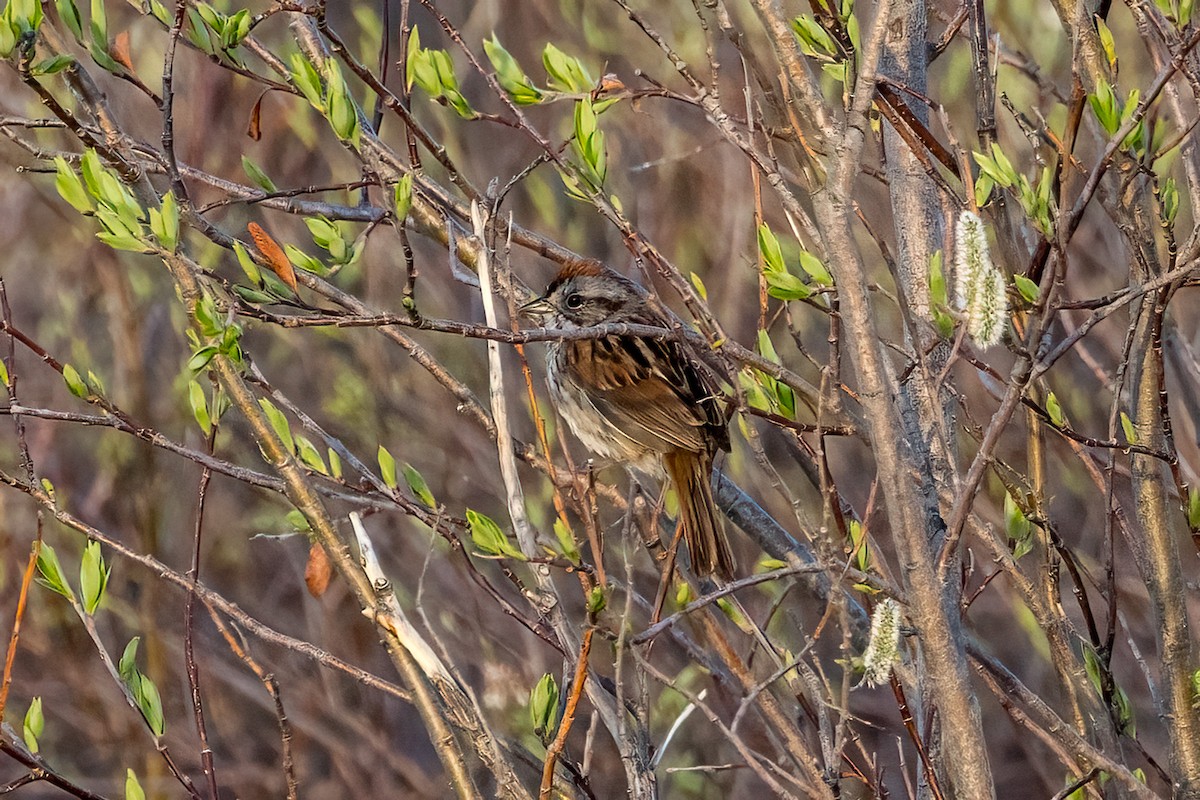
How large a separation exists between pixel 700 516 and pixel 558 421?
0.86m

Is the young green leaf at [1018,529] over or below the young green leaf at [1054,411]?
below

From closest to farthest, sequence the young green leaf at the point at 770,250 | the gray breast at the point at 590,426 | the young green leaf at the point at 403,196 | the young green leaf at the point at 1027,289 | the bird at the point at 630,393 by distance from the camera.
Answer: the young green leaf at the point at 1027,289 → the young green leaf at the point at 403,196 → the young green leaf at the point at 770,250 → the bird at the point at 630,393 → the gray breast at the point at 590,426

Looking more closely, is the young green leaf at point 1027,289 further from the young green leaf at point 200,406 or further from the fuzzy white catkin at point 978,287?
the young green leaf at point 200,406

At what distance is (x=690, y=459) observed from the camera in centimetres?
306

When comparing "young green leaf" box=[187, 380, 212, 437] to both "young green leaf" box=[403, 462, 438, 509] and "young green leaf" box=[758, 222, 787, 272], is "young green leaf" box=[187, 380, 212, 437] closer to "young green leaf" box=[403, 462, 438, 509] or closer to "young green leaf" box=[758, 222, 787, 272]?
"young green leaf" box=[403, 462, 438, 509]

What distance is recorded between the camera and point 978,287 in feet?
4.03

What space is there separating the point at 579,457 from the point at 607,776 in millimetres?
1194

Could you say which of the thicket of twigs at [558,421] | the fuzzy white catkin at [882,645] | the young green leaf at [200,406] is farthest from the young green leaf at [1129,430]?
the young green leaf at [200,406]

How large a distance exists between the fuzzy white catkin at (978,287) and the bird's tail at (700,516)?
1446mm

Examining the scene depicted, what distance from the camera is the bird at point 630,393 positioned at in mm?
3023

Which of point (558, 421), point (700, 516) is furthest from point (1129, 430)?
point (700, 516)

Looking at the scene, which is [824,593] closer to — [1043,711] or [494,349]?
[1043,711]

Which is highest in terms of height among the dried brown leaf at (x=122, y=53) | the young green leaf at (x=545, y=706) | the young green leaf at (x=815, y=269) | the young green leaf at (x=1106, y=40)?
the young green leaf at (x=1106, y=40)

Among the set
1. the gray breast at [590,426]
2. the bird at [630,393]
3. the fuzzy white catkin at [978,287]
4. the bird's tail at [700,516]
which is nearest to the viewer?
the fuzzy white catkin at [978,287]
